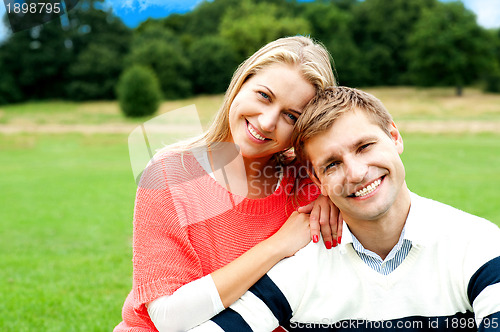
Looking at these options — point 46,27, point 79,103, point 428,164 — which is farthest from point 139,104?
point 428,164

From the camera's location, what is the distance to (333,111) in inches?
89.3

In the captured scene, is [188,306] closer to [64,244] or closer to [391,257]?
[391,257]

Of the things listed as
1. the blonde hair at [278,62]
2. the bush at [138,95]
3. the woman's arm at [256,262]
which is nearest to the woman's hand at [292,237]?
the woman's arm at [256,262]

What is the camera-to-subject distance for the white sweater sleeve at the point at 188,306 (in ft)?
7.16

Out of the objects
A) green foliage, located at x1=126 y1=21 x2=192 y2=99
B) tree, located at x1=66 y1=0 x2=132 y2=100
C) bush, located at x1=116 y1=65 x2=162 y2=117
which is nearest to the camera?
bush, located at x1=116 y1=65 x2=162 y2=117

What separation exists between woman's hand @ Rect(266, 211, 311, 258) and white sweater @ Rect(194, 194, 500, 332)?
0.05 meters

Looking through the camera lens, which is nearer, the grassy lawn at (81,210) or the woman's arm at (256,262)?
the woman's arm at (256,262)

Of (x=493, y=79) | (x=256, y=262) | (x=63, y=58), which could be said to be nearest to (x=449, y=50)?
(x=493, y=79)

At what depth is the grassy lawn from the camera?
5.02m

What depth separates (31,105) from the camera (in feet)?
155

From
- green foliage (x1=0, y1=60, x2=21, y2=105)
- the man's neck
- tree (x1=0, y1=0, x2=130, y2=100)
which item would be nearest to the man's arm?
the man's neck

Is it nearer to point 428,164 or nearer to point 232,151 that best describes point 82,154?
point 428,164

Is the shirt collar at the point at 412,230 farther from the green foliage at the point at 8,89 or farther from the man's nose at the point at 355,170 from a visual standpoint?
the green foliage at the point at 8,89

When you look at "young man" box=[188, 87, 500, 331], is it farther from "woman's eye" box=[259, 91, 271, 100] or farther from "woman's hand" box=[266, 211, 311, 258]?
"woman's eye" box=[259, 91, 271, 100]
